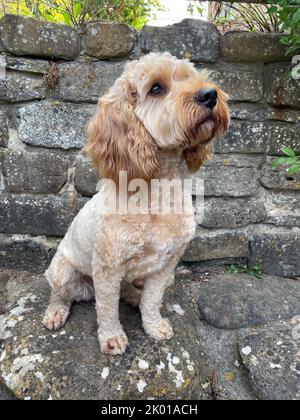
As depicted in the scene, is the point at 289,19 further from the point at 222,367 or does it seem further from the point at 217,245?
the point at 222,367

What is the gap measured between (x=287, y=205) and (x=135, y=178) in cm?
136

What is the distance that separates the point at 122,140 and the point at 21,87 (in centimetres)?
101

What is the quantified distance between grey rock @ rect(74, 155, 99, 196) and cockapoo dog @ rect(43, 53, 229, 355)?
530 millimetres

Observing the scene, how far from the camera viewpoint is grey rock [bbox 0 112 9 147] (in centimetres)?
236

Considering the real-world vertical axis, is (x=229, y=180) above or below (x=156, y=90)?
below

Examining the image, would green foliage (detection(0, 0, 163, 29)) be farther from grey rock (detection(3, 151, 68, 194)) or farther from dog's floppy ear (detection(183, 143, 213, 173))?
dog's floppy ear (detection(183, 143, 213, 173))

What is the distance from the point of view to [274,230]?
8.56ft

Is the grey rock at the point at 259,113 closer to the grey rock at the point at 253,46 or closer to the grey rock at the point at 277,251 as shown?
the grey rock at the point at 253,46

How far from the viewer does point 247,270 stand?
2.67 meters

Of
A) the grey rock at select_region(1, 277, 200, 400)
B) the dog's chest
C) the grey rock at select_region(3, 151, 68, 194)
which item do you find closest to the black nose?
the dog's chest

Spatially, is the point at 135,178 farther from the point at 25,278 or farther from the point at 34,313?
the point at 25,278

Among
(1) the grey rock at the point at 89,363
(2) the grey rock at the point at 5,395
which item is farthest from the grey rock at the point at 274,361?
(2) the grey rock at the point at 5,395

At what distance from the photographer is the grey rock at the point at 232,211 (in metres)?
2.55

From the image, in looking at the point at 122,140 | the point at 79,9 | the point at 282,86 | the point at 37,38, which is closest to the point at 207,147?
the point at 122,140
